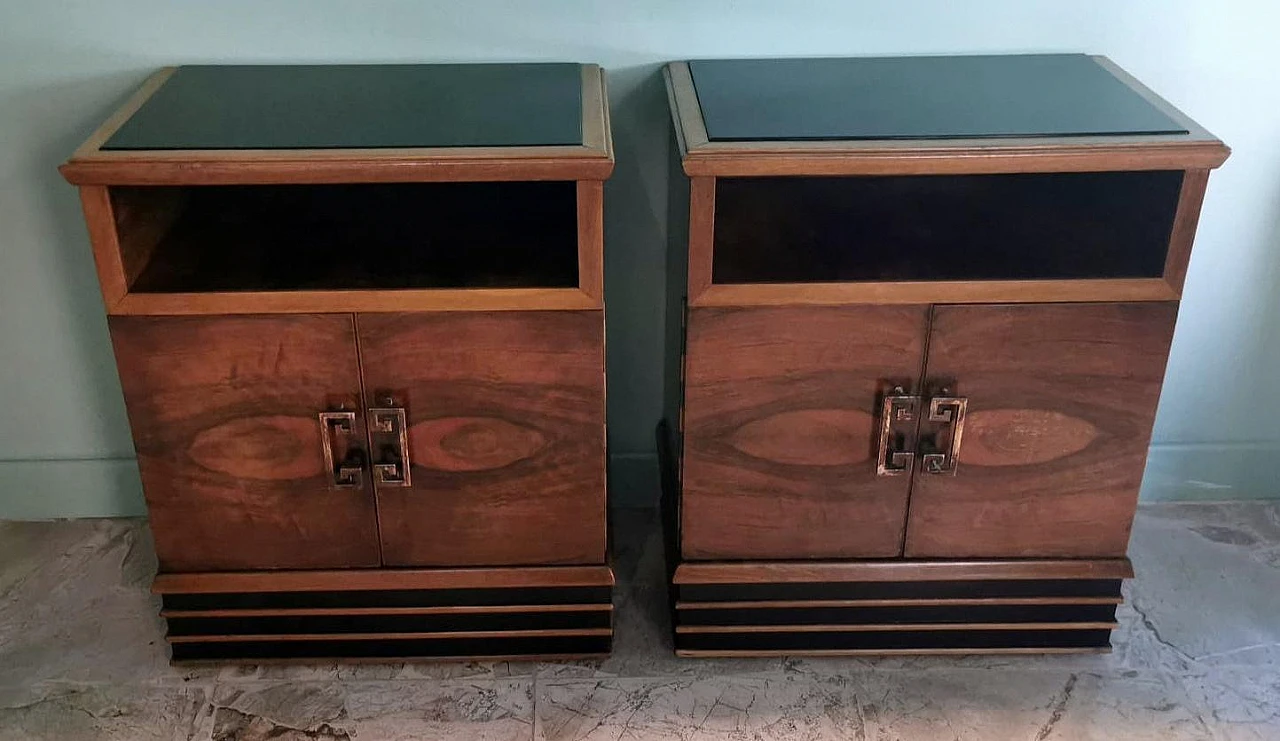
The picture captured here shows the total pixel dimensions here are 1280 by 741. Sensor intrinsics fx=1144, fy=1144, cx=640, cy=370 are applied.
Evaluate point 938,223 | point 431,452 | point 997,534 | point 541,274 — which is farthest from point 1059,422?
point 431,452

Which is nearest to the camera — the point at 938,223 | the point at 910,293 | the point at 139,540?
the point at 910,293

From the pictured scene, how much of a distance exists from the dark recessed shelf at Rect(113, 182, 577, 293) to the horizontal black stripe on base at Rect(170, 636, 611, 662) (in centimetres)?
50

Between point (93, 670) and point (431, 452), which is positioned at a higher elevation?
point (431, 452)

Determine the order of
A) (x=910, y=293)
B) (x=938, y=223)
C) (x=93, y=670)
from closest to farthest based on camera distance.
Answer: (x=910, y=293) → (x=938, y=223) → (x=93, y=670)

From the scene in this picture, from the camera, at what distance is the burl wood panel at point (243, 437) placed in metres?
1.29

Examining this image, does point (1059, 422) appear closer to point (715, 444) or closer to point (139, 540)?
point (715, 444)

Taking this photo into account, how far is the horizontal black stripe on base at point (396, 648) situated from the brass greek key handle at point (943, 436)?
19.0 inches

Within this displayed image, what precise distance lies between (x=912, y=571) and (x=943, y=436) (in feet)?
0.64

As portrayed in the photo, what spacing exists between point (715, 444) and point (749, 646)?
0.31 metres

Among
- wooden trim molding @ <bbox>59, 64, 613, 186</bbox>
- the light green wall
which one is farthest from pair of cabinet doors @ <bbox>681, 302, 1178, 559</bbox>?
the light green wall

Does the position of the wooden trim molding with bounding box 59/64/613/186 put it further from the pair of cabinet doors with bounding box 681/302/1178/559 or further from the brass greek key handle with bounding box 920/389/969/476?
the brass greek key handle with bounding box 920/389/969/476

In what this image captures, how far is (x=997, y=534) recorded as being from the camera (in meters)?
1.45

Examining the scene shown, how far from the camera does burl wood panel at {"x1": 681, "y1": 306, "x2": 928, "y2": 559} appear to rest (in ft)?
4.30

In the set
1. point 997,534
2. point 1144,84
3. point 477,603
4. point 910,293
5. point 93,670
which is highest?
point 1144,84
